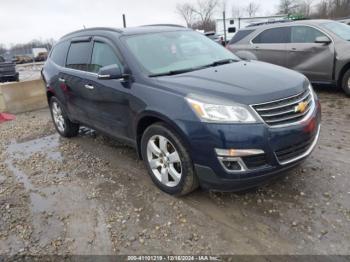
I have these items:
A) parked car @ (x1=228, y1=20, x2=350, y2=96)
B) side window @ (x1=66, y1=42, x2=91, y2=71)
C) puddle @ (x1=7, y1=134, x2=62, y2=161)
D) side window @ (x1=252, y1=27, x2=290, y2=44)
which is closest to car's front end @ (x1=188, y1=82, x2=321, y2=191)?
side window @ (x1=66, y1=42, x2=91, y2=71)

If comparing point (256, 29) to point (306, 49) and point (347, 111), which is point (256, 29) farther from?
point (347, 111)

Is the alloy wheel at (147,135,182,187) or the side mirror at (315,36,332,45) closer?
the alloy wheel at (147,135,182,187)

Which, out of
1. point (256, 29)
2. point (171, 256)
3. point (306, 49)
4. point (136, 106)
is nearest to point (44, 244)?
point (171, 256)

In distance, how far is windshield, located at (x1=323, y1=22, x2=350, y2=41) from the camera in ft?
24.2

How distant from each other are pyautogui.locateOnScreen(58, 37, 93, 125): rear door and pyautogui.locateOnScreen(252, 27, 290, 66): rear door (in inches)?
194

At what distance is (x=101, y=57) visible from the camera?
180 inches

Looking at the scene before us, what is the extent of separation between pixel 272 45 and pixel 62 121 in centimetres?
527

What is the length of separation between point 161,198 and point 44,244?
48.9 inches

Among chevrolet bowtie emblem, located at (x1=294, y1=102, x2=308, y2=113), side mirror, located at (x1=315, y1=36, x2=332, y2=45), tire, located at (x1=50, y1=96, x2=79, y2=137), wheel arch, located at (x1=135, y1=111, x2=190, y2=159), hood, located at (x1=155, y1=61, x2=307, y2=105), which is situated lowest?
tire, located at (x1=50, y1=96, x2=79, y2=137)

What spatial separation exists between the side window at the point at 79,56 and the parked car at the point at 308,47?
3415 mm

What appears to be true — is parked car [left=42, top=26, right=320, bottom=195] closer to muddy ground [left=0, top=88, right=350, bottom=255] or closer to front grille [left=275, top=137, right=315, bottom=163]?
front grille [left=275, top=137, right=315, bottom=163]

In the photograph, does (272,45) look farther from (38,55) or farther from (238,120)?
(38,55)

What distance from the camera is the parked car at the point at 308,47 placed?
7.21 meters

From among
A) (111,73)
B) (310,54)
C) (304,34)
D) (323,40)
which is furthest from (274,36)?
(111,73)
